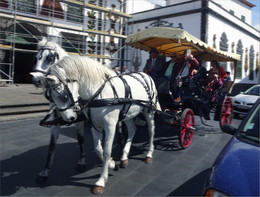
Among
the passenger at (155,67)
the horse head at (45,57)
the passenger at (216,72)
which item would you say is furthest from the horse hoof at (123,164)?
the passenger at (216,72)

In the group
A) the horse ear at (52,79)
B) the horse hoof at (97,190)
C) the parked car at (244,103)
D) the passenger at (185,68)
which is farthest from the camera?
the parked car at (244,103)

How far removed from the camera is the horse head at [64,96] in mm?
2855

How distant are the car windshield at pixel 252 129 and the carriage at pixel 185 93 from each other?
225 cm

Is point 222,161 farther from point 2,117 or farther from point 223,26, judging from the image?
point 223,26

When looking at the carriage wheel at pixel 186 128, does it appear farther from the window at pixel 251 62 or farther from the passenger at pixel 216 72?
the window at pixel 251 62

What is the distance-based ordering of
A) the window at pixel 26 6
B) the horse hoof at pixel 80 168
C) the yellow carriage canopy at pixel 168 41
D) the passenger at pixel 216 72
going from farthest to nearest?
the window at pixel 26 6 < the passenger at pixel 216 72 < the yellow carriage canopy at pixel 168 41 < the horse hoof at pixel 80 168

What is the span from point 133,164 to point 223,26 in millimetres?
19048

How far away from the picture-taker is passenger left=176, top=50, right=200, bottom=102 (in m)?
5.39

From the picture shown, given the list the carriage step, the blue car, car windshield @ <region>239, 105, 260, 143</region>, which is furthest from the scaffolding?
the blue car

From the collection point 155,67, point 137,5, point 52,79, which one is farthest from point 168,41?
point 137,5

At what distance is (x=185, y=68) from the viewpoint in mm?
5590

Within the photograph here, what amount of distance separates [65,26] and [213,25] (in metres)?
11.5

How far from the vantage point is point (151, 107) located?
14.5 ft

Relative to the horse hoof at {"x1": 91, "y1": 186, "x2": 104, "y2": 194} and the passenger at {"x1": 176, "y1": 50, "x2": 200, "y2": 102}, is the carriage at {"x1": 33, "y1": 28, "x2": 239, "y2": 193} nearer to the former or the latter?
the horse hoof at {"x1": 91, "y1": 186, "x2": 104, "y2": 194}
